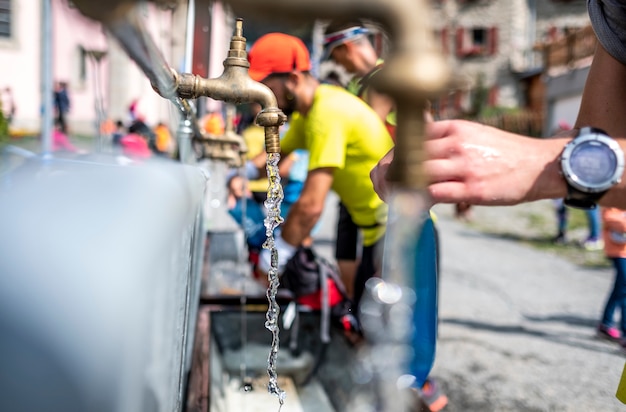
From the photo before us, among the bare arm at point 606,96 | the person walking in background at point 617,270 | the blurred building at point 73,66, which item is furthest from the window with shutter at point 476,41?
the bare arm at point 606,96

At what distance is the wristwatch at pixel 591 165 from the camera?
104cm

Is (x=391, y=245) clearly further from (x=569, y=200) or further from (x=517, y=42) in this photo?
(x=517, y=42)

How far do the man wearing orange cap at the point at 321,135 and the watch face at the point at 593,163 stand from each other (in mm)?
1656

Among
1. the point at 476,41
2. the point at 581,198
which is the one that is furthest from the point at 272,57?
the point at 476,41

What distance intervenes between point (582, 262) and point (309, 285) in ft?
16.6

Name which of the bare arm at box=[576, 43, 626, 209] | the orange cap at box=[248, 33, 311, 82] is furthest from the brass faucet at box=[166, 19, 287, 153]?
the orange cap at box=[248, 33, 311, 82]

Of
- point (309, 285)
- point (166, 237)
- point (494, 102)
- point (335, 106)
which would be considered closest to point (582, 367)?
point (309, 285)

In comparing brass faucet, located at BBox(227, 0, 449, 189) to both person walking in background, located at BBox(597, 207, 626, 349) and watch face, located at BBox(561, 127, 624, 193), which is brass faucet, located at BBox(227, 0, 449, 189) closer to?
watch face, located at BBox(561, 127, 624, 193)

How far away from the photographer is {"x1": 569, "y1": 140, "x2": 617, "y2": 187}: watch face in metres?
1.03

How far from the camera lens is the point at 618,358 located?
3.63 m

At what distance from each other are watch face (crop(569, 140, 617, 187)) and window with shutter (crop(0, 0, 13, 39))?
12.1 m

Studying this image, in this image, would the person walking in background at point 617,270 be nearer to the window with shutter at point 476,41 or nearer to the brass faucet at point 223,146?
the brass faucet at point 223,146

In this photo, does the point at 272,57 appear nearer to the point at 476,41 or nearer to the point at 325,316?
the point at 325,316

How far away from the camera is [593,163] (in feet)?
3.39
